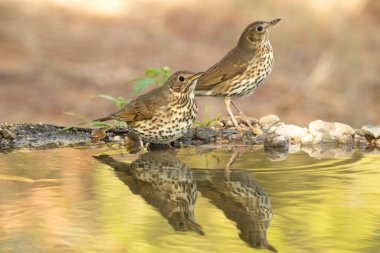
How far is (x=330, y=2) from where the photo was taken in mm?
19297

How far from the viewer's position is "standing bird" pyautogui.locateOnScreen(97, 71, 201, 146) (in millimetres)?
5805

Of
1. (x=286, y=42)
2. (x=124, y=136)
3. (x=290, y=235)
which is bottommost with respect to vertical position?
(x=290, y=235)

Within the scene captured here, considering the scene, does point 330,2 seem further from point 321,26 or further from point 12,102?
point 12,102

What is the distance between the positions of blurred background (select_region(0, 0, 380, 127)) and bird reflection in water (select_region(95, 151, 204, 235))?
370 inches

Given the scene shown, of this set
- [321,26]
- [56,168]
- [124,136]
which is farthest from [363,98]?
[56,168]

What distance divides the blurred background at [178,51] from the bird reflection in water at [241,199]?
10.1 m

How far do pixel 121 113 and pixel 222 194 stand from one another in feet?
6.65

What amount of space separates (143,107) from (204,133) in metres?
0.58

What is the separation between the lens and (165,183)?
14.8 ft

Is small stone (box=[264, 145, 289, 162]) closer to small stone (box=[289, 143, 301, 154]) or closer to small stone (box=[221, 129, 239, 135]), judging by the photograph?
small stone (box=[289, 143, 301, 154])

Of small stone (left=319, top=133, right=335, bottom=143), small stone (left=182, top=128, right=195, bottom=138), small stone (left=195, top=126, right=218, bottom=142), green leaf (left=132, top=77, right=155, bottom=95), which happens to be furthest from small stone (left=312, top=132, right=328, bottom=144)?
green leaf (left=132, top=77, right=155, bottom=95)

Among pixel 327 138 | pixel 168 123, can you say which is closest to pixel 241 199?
pixel 168 123

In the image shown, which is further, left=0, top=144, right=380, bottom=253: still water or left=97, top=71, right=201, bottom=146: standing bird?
left=97, top=71, right=201, bottom=146: standing bird

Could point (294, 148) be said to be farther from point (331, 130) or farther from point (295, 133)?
point (331, 130)
